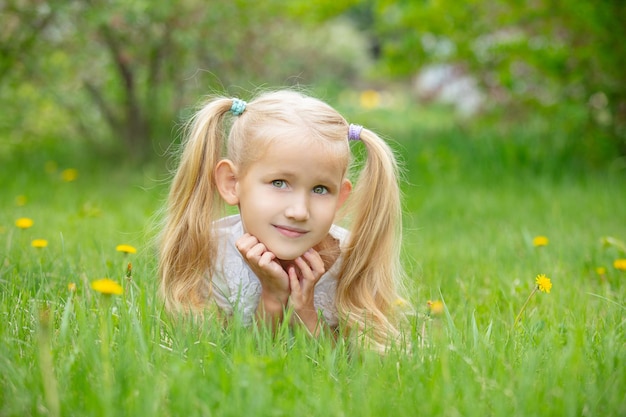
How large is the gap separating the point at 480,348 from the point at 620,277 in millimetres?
1366

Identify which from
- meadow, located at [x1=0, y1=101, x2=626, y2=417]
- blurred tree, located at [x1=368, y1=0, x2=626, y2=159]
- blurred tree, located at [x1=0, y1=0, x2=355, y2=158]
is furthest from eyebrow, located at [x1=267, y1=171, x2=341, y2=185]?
blurred tree, located at [x1=368, y1=0, x2=626, y2=159]

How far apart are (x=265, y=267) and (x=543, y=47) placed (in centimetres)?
434

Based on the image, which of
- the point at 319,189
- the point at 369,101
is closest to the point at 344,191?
the point at 319,189

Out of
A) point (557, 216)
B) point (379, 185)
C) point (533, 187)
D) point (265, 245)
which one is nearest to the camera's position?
point (265, 245)

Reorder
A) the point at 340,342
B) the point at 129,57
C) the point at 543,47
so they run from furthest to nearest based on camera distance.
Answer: the point at 543,47
the point at 129,57
the point at 340,342

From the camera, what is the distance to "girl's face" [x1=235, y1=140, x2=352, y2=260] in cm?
208

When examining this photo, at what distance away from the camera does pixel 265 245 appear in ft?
7.04

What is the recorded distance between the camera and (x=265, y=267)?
210 cm

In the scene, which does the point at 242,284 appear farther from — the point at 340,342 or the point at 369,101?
the point at 369,101

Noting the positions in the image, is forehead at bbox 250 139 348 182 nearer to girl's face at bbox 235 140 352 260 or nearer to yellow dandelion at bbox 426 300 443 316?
girl's face at bbox 235 140 352 260

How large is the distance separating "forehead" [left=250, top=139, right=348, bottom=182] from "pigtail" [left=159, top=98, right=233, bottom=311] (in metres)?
Answer: 0.25

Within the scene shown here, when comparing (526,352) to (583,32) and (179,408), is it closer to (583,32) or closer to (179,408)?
(179,408)

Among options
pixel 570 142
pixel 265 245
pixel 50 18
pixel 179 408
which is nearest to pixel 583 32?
pixel 570 142

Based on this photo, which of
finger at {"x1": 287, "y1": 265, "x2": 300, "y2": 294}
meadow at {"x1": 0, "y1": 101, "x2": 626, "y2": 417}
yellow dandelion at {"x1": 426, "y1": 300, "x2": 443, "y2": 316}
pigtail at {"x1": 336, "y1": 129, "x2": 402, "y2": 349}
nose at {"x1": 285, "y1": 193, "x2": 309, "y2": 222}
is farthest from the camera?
pigtail at {"x1": 336, "y1": 129, "x2": 402, "y2": 349}
